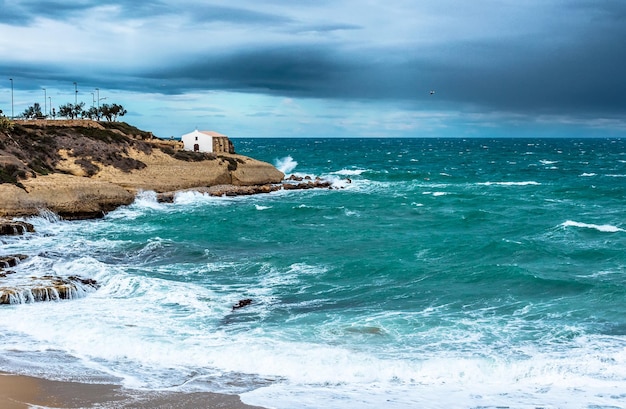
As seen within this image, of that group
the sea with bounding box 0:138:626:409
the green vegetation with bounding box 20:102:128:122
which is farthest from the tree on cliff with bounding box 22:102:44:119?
the sea with bounding box 0:138:626:409

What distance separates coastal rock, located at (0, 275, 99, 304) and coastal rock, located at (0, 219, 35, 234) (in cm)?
1464

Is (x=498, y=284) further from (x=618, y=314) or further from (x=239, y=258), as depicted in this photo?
(x=239, y=258)

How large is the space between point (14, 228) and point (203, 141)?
46.5m

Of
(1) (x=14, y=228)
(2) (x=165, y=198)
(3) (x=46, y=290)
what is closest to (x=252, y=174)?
(2) (x=165, y=198)

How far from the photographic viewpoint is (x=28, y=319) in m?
22.1

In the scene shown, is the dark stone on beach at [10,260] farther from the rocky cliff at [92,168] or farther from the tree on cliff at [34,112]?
the tree on cliff at [34,112]

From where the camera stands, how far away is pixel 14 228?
4016 cm

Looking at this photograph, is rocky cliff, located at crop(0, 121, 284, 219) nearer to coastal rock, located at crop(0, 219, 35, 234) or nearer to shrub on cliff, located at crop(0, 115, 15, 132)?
shrub on cliff, located at crop(0, 115, 15, 132)

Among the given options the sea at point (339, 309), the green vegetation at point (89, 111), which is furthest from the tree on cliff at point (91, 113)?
the sea at point (339, 309)

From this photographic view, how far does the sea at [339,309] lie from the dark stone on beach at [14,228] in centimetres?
73

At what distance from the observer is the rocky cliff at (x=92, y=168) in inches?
1881

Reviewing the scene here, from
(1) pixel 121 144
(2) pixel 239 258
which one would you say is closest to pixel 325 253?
(2) pixel 239 258

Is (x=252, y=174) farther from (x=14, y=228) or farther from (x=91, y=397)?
(x=91, y=397)

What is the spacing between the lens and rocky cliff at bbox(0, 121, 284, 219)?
157ft
